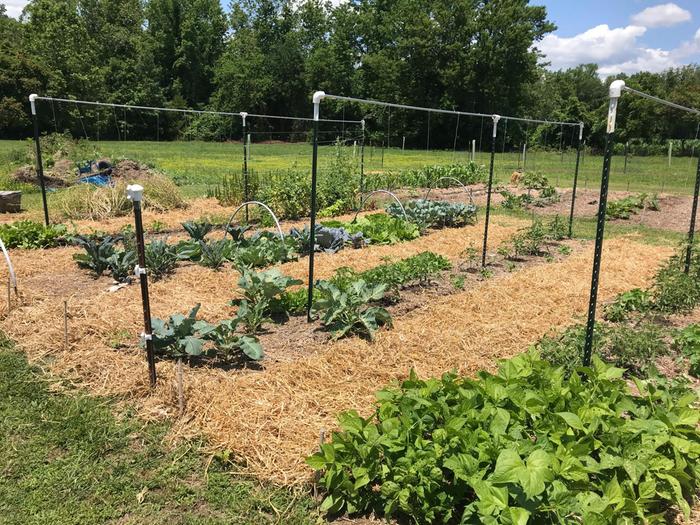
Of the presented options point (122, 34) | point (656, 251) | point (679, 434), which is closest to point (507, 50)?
point (122, 34)

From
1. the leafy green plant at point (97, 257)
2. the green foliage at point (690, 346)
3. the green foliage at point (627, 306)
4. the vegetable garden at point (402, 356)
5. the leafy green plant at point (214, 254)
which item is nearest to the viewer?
the vegetable garden at point (402, 356)

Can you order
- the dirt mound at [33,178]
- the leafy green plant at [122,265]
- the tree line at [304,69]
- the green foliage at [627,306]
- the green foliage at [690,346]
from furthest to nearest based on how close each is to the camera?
the tree line at [304,69], the dirt mound at [33,178], the leafy green plant at [122,265], the green foliage at [627,306], the green foliage at [690,346]

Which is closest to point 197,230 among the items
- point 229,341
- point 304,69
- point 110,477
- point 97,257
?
point 97,257

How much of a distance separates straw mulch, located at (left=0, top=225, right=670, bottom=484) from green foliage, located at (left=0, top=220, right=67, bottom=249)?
0.58 m

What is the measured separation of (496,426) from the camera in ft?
8.58

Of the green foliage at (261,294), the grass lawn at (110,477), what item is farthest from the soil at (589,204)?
the grass lawn at (110,477)

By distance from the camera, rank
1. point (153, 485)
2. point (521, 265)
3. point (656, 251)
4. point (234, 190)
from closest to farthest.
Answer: point (153, 485) → point (521, 265) → point (656, 251) → point (234, 190)

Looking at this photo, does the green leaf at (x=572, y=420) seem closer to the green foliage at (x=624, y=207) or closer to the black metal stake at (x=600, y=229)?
the black metal stake at (x=600, y=229)

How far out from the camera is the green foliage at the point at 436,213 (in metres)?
10.4

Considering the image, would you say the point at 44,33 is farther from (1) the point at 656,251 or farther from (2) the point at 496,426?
(2) the point at 496,426

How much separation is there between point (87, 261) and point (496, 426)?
6036mm

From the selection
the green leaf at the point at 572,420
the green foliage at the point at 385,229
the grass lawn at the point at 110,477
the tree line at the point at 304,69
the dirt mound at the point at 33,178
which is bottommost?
the grass lawn at the point at 110,477

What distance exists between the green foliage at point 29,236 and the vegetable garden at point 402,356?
0.03 meters

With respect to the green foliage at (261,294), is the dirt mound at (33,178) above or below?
above
